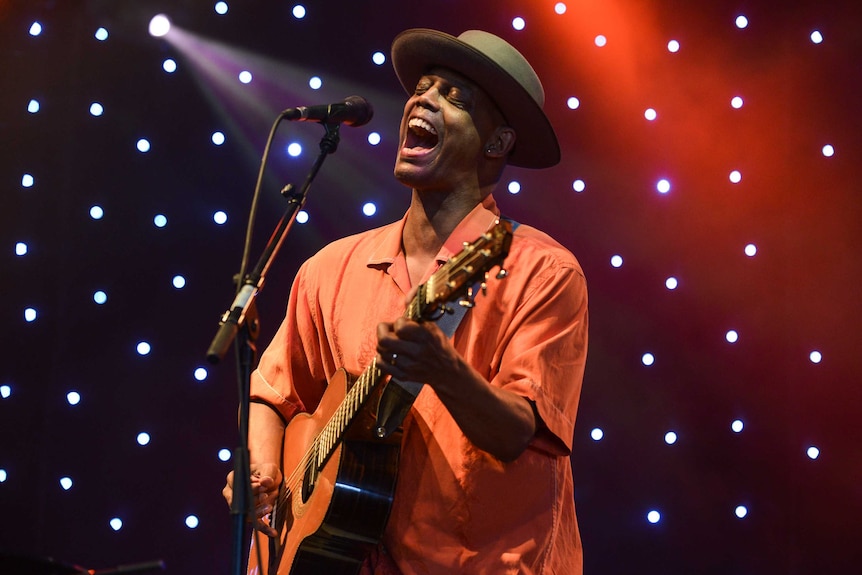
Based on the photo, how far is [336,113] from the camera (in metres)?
2.88

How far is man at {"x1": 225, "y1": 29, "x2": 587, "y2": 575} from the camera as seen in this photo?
2693 mm

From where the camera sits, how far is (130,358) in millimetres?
4137

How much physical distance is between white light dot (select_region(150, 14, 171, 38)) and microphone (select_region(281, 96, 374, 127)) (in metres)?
1.63

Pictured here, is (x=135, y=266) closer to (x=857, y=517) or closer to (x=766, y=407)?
(x=766, y=407)

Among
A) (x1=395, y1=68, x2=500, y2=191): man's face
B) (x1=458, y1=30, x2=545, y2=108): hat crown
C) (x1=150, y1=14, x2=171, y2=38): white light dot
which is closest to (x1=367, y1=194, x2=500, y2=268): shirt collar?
(x1=395, y1=68, x2=500, y2=191): man's face

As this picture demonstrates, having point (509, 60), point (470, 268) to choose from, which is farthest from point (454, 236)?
point (470, 268)

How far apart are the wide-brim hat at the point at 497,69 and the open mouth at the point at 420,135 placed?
0.22 metres

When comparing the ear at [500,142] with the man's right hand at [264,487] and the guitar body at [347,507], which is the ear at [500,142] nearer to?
the guitar body at [347,507]

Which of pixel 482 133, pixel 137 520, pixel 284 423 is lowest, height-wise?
pixel 137 520

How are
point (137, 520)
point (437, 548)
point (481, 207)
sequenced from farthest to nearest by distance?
point (137, 520), point (481, 207), point (437, 548)

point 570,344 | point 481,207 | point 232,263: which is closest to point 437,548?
point 570,344

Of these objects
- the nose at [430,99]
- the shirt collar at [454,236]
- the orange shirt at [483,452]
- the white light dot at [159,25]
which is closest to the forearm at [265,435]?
the orange shirt at [483,452]

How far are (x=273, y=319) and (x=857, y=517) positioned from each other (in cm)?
246

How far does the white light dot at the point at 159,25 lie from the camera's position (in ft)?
13.9
